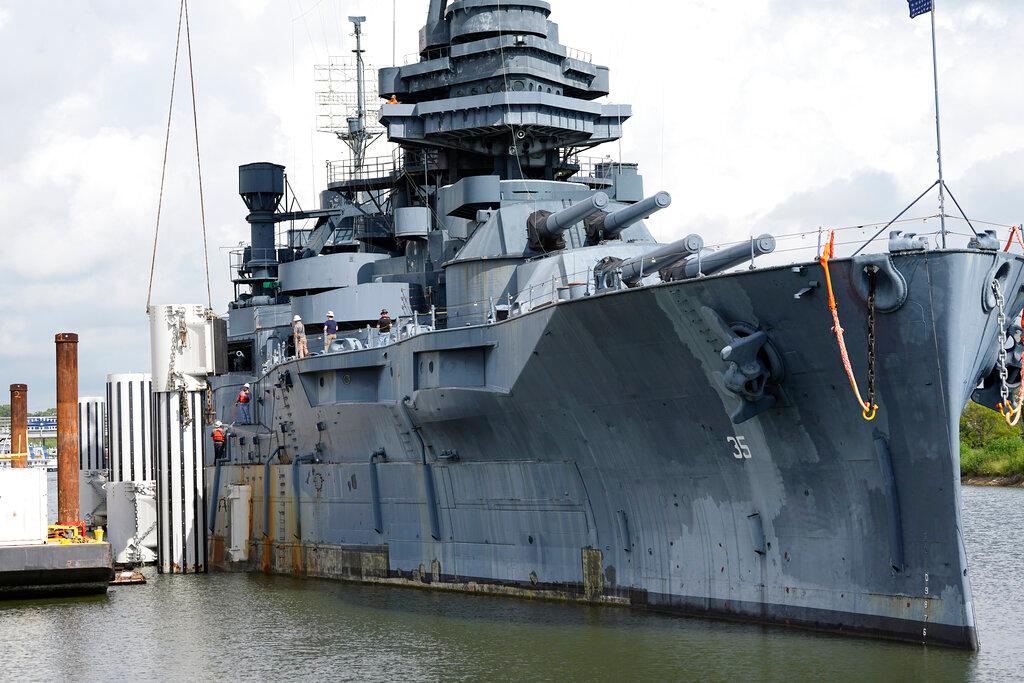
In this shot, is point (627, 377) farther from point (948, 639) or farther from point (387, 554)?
point (387, 554)

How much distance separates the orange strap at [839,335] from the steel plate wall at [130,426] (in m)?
17.0

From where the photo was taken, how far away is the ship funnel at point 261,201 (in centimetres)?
3144

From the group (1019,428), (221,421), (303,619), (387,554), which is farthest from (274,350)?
(1019,428)

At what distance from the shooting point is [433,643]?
17.0 meters

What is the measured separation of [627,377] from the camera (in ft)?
55.9

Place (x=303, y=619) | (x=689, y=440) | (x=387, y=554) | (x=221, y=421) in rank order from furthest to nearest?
1. (x=221, y=421)
2. (x=387, y=554)
3. (x=303, y=619)
4. (x=689, y=440)

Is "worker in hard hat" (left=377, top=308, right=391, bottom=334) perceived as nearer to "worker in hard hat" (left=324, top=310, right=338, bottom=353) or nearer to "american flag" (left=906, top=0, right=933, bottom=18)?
"worker in hard hat" (left=324, top=310, right=338, bottom=353)

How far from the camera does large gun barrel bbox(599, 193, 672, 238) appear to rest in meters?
18.6

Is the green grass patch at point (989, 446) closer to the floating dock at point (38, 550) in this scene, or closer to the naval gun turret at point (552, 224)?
the naval gun turret at point (552, 224)

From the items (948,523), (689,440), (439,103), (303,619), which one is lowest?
(303,619)

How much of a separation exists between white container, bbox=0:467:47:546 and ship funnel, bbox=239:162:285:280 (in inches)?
357

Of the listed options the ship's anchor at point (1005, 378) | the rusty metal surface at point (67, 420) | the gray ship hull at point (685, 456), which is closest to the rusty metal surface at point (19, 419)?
the rusty metal surface at point (67, 420)

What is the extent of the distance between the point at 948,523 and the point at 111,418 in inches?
750

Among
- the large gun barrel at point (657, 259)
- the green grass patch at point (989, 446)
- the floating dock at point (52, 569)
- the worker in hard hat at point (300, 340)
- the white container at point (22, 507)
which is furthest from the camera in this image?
the green grass patch at point (989, 446)
